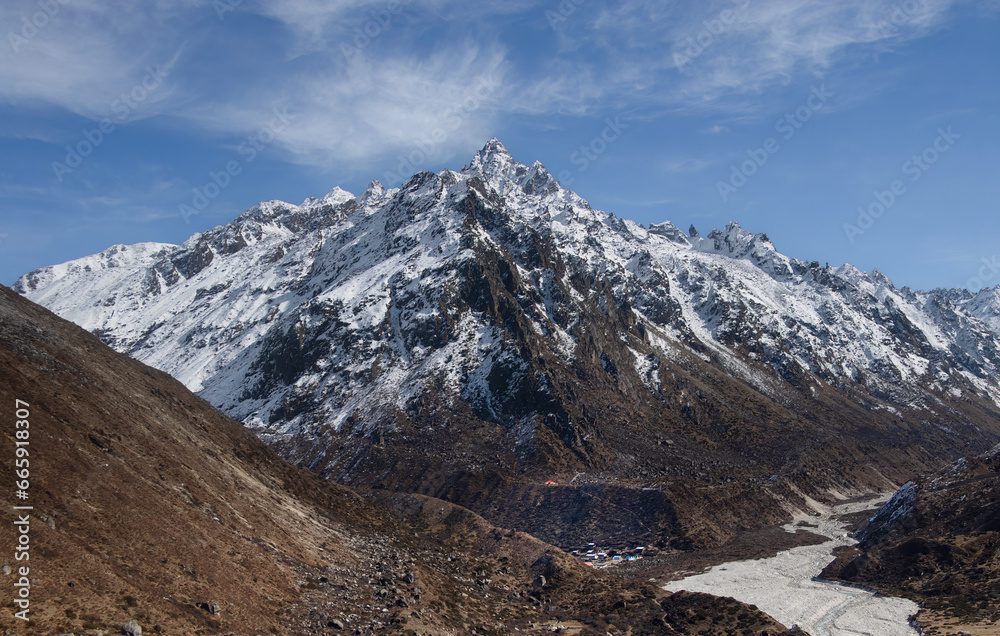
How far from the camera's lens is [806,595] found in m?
96.4

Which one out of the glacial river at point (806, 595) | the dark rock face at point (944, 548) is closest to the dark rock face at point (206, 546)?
the glacial river at point (806, 595)

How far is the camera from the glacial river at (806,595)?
80625 millimetres

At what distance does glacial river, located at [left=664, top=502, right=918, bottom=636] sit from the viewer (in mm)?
80625

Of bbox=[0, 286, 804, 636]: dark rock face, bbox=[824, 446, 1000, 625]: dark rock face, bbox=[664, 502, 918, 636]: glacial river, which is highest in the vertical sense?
bbox=[824, 446, 1000, 625]: dark rock face

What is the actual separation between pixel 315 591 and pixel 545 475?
120m

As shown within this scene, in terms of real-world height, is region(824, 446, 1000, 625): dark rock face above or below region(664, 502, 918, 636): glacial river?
above

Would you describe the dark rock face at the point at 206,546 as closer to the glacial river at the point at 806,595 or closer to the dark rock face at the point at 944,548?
the glacial river at the point at 806,595

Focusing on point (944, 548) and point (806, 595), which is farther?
point (806, 595)

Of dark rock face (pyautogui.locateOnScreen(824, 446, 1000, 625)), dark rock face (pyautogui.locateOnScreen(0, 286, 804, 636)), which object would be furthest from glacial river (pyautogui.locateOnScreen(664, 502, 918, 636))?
dark rock face (pyautogui.locateOnScreen(0, 286, 804, 636))

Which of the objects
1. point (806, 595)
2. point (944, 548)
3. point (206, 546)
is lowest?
point (206, 546)

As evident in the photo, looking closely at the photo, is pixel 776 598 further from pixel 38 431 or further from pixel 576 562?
pixel 38 431

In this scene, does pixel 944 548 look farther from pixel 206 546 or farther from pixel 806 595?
pixel 206 546

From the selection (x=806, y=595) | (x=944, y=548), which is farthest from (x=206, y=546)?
(x=944, y=548)

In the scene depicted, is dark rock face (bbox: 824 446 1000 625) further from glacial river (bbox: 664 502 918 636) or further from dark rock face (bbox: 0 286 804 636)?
dark rock face (bbox: 0 286 804 636)
